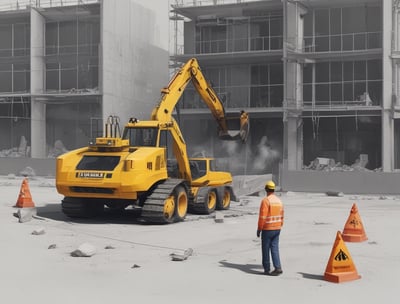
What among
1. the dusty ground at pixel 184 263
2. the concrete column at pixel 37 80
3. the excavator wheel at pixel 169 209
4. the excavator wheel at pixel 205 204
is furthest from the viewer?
the concrete column at pixel 37 80

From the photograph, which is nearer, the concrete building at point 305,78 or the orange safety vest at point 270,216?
the orange safety vest at point 270,216

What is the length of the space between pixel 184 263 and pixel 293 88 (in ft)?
92.4

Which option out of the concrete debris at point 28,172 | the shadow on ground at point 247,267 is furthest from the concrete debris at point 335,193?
the concrete debris at point 28,172

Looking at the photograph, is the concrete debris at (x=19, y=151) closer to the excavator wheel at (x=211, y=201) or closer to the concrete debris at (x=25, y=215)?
the excavator wheel at (x=211, y=201)

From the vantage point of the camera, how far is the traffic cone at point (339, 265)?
9.30 meters

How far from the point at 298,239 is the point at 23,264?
6443mm

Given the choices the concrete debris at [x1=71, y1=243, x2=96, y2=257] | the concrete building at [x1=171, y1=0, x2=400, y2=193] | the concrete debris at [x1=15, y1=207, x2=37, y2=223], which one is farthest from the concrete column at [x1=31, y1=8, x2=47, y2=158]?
the concrete debris at [x1=71, y1=243, x2=96, y2=257]

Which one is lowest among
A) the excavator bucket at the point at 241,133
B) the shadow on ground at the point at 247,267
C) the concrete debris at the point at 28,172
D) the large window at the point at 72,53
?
the shadow on ground at the point at 247,267

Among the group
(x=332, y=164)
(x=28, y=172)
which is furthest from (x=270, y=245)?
(x=28, y=172)

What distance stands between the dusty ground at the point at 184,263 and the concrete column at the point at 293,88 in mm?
18924

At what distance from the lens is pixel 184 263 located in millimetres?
10930

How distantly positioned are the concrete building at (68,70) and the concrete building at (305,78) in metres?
4.45

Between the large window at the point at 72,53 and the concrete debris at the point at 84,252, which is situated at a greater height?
the large window at the point at 72,53

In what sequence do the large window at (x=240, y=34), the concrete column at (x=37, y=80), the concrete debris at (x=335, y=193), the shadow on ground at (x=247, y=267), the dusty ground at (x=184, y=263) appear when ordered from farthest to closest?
the concrete column at (x=37, y=80) < the large window at (x=240, y=34) < the concrete debris at (x=335, y=193) < the shadow on ground at (x=247, y=267) < the dusty ground at (x=184, y=263)
